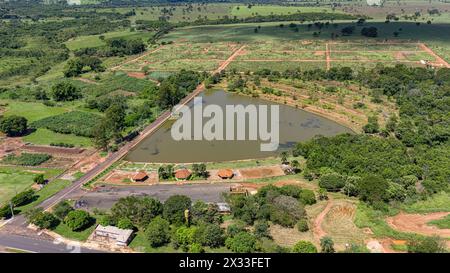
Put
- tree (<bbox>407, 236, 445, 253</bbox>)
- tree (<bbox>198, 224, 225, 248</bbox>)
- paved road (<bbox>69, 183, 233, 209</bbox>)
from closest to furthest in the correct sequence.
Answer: tree (<bbox>407, 236, 445, 253</bbox>), tree (<bbox>198, 224, 225, 248</bbox>), paved road (<bbox>69, 183, 233, 209</bbox>)

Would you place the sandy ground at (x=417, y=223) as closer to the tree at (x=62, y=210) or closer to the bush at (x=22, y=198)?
the tree at (x=62, y=210)

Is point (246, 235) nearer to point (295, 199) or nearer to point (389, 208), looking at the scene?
point (295, 199)

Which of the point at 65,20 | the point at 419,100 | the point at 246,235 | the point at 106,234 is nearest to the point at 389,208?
the point at 246,235

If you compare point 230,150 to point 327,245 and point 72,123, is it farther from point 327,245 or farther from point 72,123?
point 72,123

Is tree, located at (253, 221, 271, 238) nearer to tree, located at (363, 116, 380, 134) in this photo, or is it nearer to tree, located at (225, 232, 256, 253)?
tree, located at (225, 232, 256, 253)

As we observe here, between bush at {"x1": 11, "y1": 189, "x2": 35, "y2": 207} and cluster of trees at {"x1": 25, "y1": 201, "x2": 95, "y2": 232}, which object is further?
bush at {"x1": 11, "y1": 189, "x2": 35, "y2": 207}

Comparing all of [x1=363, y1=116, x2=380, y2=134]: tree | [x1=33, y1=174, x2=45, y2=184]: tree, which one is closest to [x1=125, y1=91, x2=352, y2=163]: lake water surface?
[x1=363, y1=116, x2=380, y2=134]: tree

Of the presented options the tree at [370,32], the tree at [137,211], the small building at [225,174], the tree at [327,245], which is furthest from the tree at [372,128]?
the tree at [370,32]
